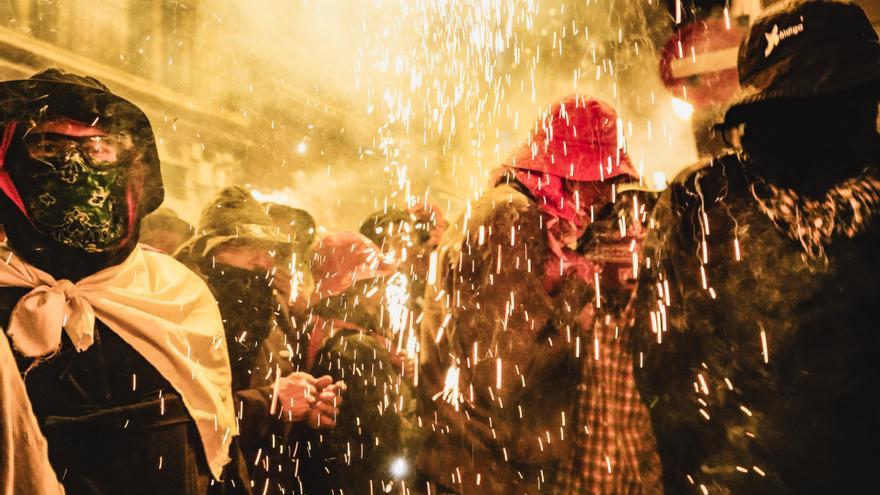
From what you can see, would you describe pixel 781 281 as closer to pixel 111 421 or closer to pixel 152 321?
pixel 152 321

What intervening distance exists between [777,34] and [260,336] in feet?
8.21

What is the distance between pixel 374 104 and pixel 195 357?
6.94ft

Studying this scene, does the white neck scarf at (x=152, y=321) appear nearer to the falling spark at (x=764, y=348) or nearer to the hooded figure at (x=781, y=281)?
the hooded figure at (x=781, y=281)

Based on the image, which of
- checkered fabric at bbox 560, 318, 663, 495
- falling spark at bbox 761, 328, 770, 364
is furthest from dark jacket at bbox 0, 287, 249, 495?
falling spark at bbox 761, 328, 770, 364

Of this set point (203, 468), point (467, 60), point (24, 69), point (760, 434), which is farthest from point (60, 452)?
point (467, 60)

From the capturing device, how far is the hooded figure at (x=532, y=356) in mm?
2297

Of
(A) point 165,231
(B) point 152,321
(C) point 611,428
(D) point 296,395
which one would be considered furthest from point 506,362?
(A) point 165,231

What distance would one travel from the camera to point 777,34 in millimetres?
1950

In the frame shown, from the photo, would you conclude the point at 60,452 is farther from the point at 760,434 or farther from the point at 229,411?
the point at 760,434

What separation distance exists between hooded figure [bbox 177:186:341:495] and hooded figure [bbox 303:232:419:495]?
13cm

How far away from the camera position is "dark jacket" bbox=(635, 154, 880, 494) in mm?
1812

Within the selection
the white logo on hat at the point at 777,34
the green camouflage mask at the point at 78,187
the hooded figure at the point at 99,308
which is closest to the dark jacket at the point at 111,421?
the hooded figure at the point at 99,308

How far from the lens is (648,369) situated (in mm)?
2287

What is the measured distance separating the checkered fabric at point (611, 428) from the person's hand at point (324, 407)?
115cm
